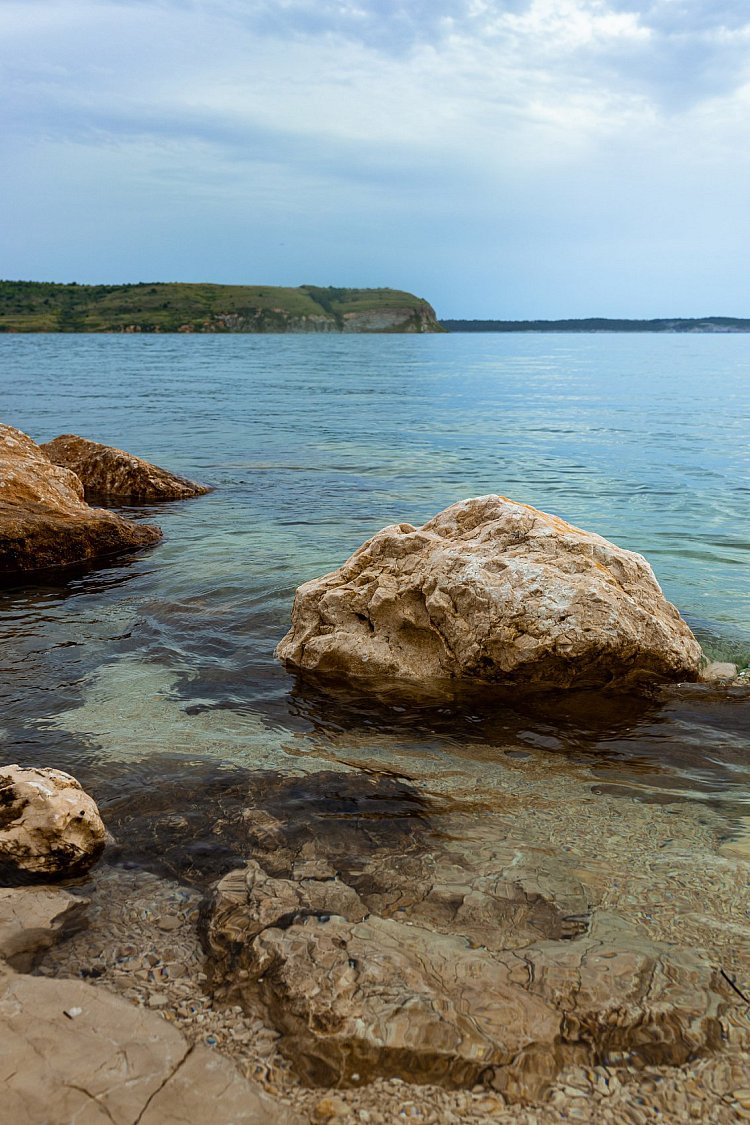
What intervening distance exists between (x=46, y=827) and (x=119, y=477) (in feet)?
35.4

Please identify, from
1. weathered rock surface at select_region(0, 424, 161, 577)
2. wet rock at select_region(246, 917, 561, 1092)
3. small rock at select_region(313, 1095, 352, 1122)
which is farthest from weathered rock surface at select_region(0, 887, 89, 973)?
weathered rock surface at select_region(0, 424, 161, 577)

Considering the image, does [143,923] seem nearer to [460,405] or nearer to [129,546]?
[129,546]

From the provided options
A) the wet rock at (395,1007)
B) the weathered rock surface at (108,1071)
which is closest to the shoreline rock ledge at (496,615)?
the wet rock at (395,1007)

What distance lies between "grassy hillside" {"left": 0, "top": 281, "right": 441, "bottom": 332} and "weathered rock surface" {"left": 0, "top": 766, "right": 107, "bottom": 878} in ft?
460

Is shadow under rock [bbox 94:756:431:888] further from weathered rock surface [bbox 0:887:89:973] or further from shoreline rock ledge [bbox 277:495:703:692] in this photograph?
shoreline rock ledge [bbox 277:495:703:692]

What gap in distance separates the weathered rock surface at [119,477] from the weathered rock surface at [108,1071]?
1128 centimetres

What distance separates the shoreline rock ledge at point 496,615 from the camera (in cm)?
560

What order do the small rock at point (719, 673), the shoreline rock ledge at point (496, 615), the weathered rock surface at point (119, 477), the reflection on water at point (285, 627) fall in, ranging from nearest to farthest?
the reflection on water at point (285, 627)
the shoreline rock ledge at point (496, 615)
the small rock at point (719, 673)
the weathered rock surface at point (119, 477)

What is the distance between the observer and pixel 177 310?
150750 millimetres

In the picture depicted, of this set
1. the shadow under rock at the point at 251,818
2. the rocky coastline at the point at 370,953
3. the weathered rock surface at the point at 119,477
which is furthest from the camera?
the weathered rock surface at the point at 119,477

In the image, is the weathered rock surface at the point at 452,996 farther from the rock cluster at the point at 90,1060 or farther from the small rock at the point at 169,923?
the rock cluster at the point at 90,1060

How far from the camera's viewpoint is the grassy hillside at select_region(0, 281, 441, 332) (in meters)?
137

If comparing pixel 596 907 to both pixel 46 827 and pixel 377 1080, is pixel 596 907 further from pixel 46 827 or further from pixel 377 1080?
pixel 46 827

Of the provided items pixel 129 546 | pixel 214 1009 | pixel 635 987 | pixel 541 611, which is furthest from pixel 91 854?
pixel 129 546
